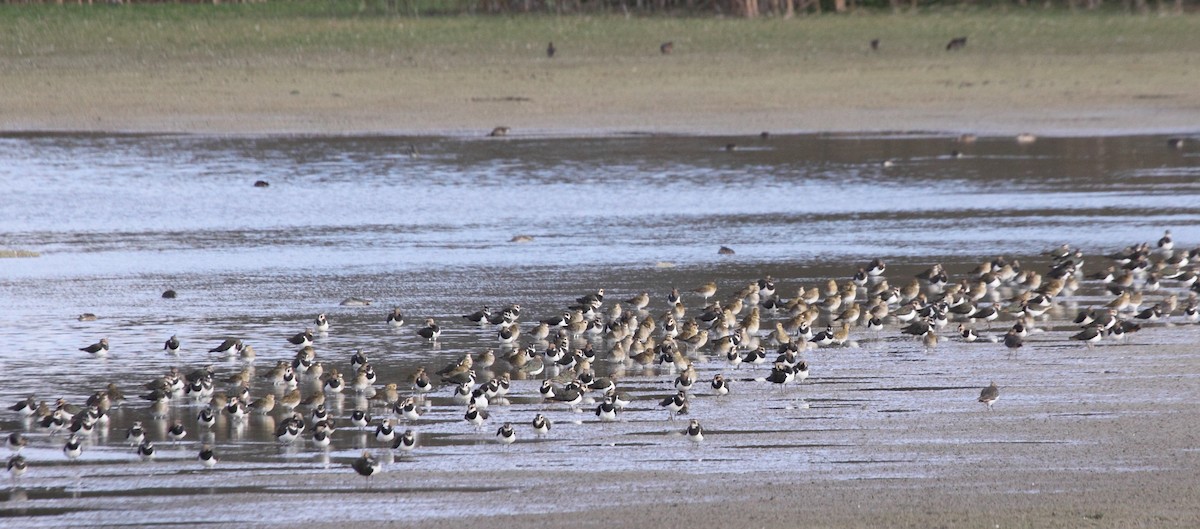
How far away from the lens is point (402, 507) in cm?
870

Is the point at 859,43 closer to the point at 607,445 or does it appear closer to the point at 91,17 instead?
the point at 91,17

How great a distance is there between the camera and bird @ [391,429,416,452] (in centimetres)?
993

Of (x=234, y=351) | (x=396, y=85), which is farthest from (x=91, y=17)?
(x=234, y=351)

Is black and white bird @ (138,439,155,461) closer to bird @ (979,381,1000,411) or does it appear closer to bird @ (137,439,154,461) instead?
bird @ (137,439,154,461)

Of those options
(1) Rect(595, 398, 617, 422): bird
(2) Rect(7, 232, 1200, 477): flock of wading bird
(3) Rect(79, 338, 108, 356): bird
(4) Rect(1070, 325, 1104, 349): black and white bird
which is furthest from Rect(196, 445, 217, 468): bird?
(4) Rect(1070, 325, 1104, 349): black and white bird

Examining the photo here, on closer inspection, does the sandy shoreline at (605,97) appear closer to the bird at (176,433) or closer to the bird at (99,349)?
the bird at (99,349)

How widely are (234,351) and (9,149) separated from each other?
14266 millimetres

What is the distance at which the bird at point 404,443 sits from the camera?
993 cm

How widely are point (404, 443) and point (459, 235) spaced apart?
28.4ft

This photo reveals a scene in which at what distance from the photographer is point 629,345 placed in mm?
13086

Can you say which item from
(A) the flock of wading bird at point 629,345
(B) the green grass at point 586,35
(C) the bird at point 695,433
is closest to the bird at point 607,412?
(A) the flock of wading bird at point 629,345

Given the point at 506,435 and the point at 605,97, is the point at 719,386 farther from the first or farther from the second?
the point at 605,97

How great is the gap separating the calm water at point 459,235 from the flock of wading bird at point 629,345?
117 millimetres

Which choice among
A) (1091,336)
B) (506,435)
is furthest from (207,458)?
(1091,336)
